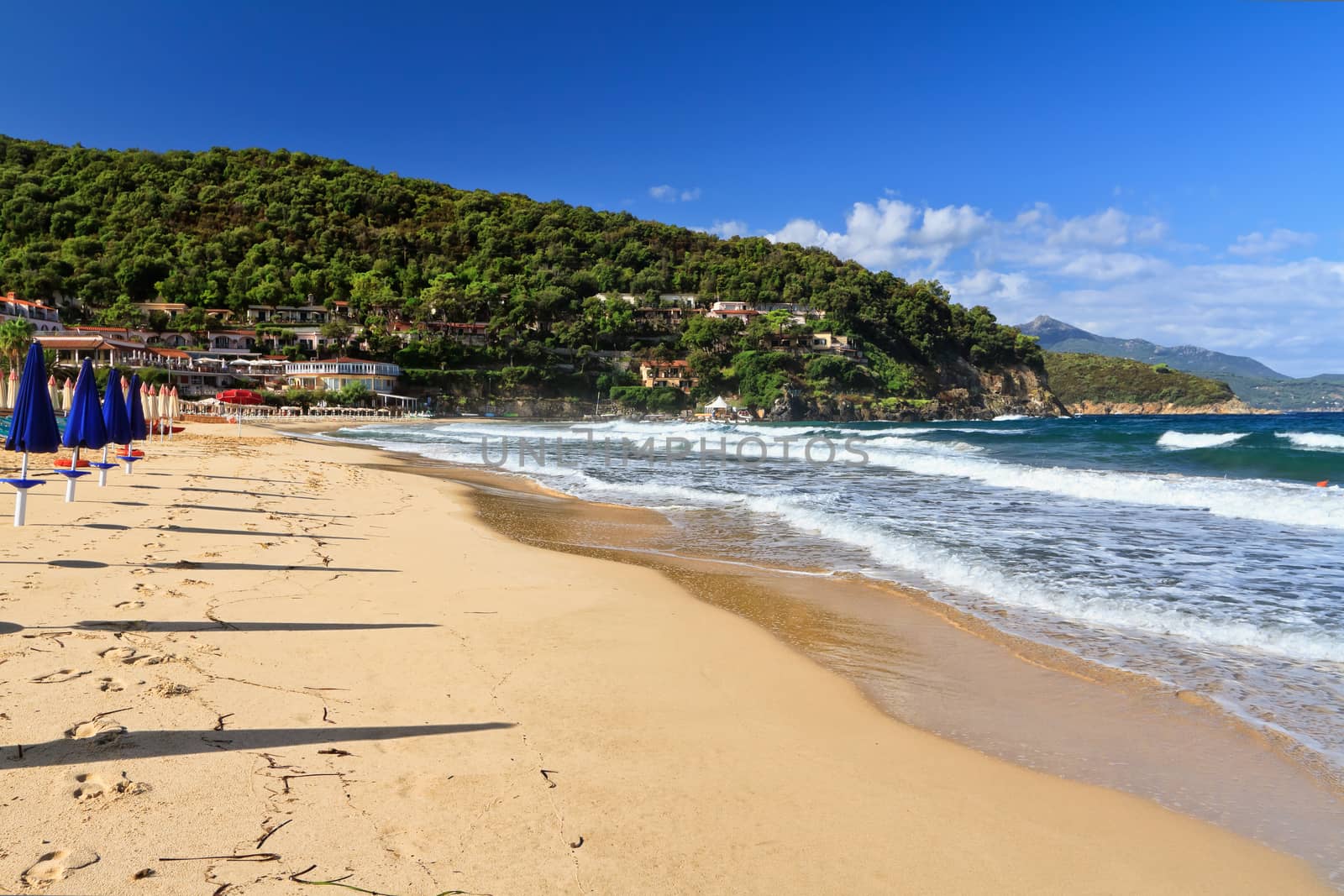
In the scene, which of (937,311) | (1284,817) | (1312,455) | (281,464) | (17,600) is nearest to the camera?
(1284,817)

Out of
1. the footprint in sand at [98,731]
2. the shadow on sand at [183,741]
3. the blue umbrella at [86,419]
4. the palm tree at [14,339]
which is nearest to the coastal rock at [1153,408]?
the palm tree at [14,339]

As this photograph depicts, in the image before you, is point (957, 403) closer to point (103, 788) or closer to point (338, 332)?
point (338, 332)

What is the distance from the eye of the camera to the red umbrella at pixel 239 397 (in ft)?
200

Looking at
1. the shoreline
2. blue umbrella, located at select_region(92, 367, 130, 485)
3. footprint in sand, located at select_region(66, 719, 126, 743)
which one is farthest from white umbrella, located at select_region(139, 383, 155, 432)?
footprint in sand, located at select_region(66, 719, 126, 743)

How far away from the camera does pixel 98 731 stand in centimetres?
313

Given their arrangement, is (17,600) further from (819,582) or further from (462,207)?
(462,207)

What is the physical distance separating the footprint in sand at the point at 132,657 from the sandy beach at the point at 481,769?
16mm

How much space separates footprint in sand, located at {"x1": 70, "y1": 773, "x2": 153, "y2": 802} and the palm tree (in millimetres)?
50583

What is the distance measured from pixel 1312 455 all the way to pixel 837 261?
115 m

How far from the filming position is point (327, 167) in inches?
5335

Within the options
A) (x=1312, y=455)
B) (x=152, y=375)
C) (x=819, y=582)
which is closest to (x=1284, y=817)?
(x=819, y=582)

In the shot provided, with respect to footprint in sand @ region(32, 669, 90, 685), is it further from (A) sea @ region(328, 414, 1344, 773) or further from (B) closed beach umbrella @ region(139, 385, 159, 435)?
(B) closed beach umbrella @ region(139, 385, 159, 435)

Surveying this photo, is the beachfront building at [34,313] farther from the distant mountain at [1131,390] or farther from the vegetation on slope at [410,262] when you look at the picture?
the distant mountain at [1131,390]

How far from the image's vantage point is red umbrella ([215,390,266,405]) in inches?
2405
